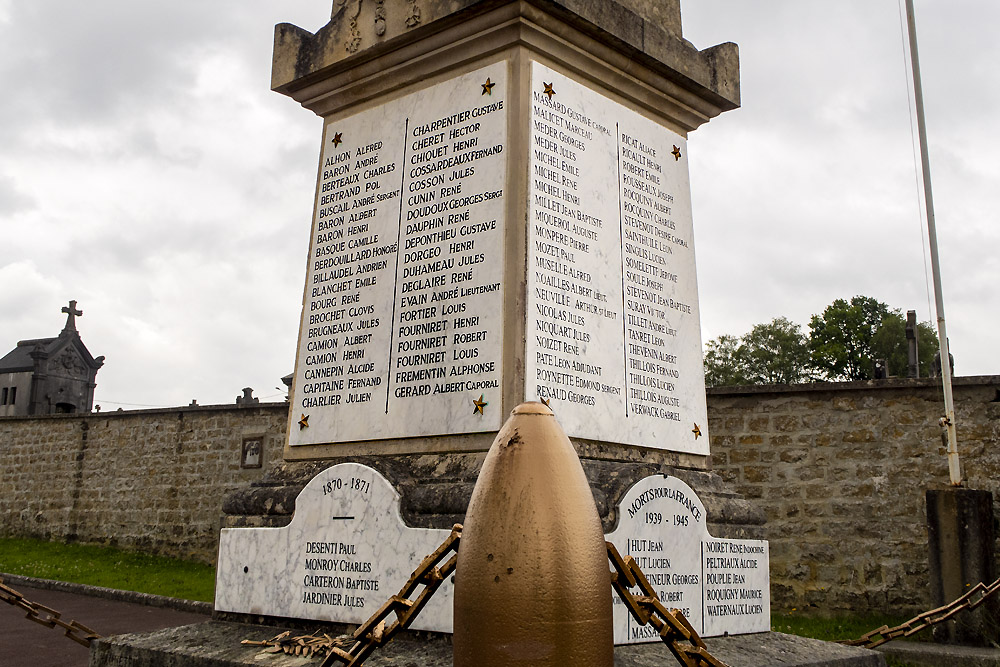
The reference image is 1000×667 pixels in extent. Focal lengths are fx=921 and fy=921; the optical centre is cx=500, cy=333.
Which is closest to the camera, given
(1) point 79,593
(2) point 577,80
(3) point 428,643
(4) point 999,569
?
(3) point 428,643

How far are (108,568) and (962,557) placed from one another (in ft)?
40.3

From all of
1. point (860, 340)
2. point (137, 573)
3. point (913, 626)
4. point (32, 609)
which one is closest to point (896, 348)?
point (860, 340)

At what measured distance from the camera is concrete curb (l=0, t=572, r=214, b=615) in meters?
10.6

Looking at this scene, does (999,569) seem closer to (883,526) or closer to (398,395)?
(883,526)

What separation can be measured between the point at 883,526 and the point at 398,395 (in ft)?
Answer: 23.9

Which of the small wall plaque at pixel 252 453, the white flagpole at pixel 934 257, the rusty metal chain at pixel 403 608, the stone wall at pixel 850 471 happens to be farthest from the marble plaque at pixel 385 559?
the small wall plaque at pixel 252 453

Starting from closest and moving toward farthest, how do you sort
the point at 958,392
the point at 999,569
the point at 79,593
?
the point at 999,569, the point at 958,392, the point at 79,593

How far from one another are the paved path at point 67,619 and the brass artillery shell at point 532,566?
6.00m

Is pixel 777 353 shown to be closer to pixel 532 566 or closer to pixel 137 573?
pixel 137 573

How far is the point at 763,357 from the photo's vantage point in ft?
152

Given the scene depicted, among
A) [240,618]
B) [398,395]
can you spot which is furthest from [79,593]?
[398,395]

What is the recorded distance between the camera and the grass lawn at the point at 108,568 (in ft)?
40.8

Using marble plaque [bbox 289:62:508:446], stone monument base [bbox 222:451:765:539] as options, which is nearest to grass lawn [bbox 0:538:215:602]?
stone monument base [bbox 222:451:765:539]

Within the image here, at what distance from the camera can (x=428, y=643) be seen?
374 centimetres
